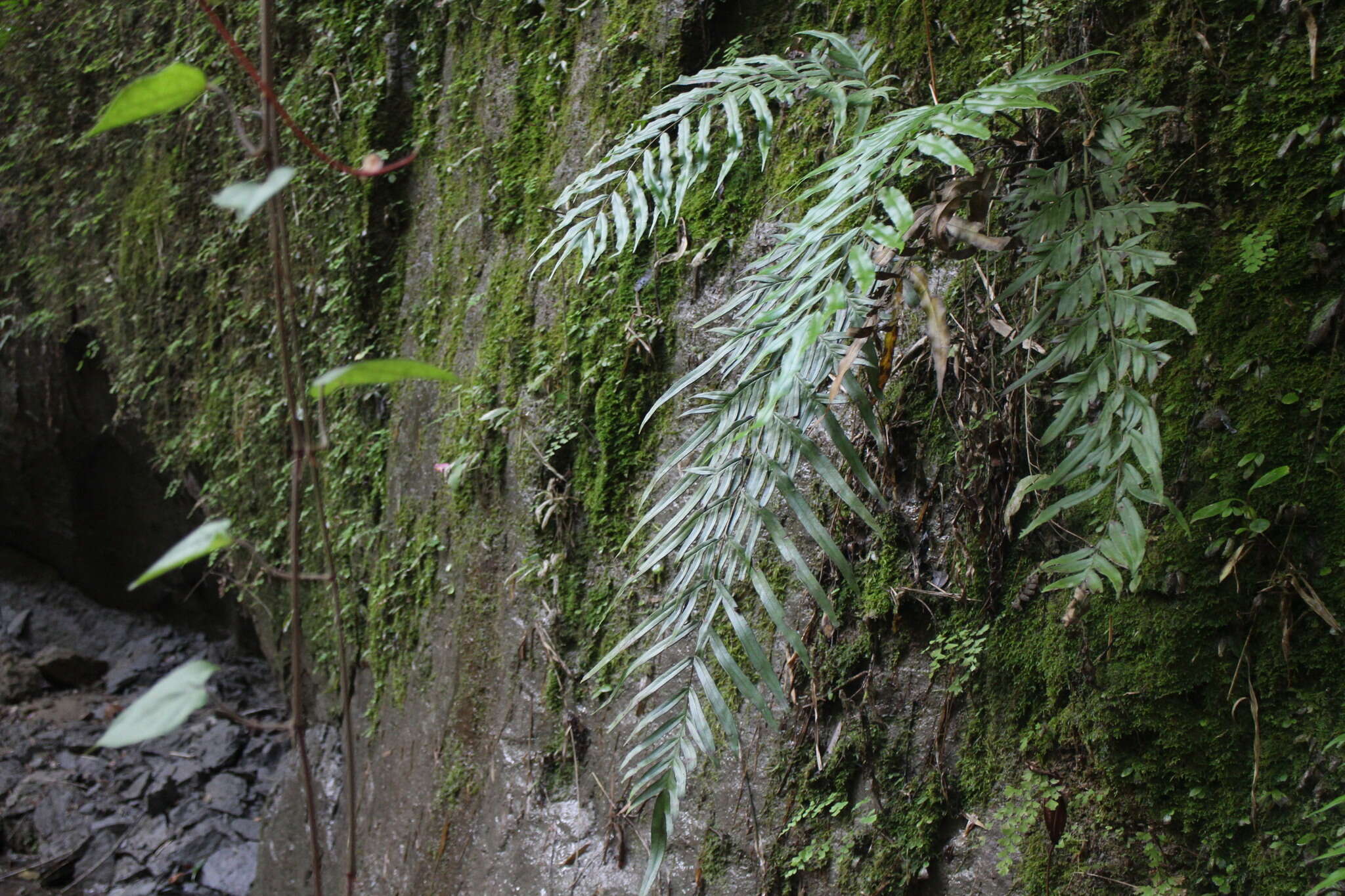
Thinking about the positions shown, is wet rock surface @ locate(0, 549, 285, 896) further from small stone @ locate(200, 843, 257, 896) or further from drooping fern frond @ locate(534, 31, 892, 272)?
drooping fern frond @ locate(534, 31, 892, 272)

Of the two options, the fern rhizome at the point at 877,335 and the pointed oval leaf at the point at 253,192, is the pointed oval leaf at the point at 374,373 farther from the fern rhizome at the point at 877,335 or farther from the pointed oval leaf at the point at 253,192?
the fern rhizome at the point at 877,335

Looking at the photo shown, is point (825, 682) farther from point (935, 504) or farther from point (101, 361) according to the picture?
point (101, 361)

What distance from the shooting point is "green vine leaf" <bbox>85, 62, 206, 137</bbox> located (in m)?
0.69

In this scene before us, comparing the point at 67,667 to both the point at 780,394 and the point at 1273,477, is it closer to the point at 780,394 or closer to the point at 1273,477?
the point at 780,394

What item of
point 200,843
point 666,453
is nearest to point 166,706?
point 666,453

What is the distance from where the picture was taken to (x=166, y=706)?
67cm

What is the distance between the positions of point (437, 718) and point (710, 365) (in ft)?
6.77

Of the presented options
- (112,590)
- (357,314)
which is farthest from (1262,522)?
(112,590)

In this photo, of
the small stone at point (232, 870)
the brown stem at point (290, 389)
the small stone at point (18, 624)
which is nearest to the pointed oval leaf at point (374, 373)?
the brown stem at point (290, 389)

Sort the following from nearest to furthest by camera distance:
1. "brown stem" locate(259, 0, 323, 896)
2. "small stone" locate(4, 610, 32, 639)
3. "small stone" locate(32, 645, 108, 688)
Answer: "brown stem" locate(259, 0, 323, 896) → "small stone" locate(32, 645, 108, 688) → "small stone" locate(4, 610, 32, 639)

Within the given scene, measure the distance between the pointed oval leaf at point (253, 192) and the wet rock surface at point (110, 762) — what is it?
4189 mm

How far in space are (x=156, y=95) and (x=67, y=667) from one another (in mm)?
6629

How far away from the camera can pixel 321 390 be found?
74 centimetres

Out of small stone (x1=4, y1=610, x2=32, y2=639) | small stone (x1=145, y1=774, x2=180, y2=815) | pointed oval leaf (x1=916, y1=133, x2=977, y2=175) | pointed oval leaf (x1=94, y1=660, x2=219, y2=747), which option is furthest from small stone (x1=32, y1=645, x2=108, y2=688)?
pointed oval leaf (x1=916, y1=133, x2=977, y2=175)
